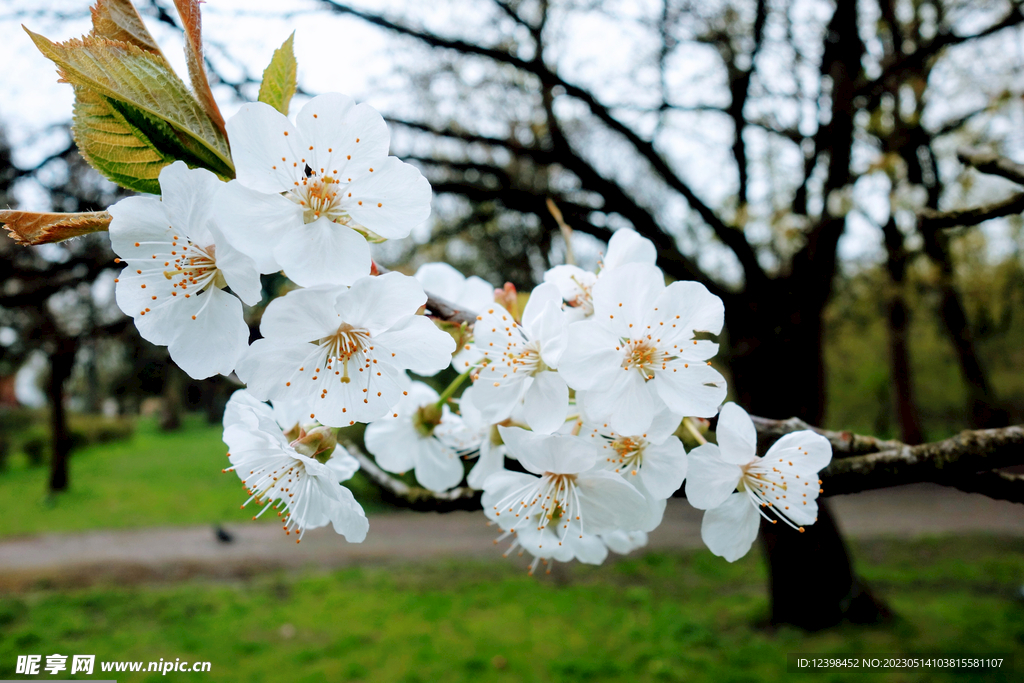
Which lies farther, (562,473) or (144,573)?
(144,573)

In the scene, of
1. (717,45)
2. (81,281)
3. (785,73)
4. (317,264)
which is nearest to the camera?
(317,264)

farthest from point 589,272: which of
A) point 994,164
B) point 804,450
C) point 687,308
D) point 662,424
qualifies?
point 994,164

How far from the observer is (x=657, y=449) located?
741 mm

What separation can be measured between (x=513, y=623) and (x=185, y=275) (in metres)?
5.23

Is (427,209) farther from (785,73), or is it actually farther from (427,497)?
(785,73)

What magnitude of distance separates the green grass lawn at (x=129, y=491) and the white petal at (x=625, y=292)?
7.14m

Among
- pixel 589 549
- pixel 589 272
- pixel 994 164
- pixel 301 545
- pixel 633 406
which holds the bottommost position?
pixel 301 545

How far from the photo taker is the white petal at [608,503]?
708 millimetres

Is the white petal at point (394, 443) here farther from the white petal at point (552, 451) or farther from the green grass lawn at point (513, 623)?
the green grass lawn at point (513, 623)

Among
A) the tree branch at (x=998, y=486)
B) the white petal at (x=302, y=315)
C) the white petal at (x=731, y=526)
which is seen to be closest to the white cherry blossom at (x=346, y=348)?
the white petal at (x=302, y=315)

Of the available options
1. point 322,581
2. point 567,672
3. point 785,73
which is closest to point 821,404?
point 567,672

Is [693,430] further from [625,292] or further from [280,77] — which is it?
[280,77]

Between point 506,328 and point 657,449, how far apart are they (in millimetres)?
247

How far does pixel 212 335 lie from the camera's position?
25.3 inches
